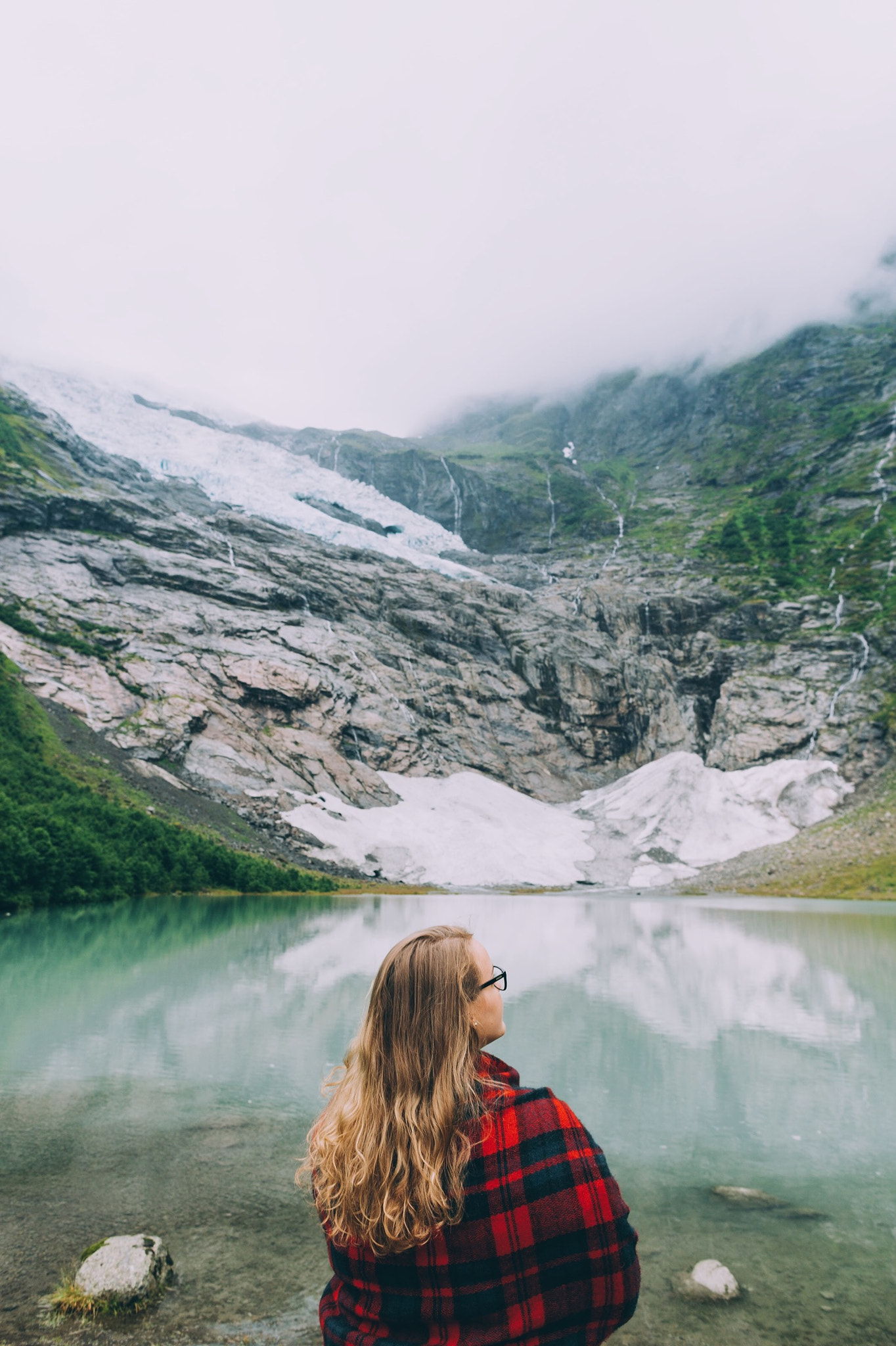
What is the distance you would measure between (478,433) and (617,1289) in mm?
206281

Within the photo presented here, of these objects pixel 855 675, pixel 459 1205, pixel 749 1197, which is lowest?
pixel 749 1197

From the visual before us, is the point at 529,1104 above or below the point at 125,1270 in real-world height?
above

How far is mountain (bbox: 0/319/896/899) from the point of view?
6525 centimetres

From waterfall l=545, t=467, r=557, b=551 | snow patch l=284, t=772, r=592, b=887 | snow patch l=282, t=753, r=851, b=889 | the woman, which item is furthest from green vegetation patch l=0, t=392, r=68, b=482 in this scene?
the woman

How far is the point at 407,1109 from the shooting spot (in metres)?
2.14

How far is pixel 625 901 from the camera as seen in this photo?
165ft

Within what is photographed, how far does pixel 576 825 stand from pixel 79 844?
46796mm

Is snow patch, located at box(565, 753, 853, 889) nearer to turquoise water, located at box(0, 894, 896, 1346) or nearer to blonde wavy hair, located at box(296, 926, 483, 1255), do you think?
turquoise water, located at box(0, 894, 896, 1346)

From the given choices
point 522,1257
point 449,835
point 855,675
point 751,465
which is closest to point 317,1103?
point 522,1257

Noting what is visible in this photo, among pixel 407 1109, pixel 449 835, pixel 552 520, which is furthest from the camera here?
pixel 552 520

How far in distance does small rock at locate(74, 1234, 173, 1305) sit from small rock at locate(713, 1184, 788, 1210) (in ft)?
17.4

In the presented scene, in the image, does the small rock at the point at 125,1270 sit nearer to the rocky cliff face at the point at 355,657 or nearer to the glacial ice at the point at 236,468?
the rocky cliff face at the point at 355,657

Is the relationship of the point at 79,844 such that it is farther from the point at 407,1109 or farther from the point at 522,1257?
the point at 522,1257

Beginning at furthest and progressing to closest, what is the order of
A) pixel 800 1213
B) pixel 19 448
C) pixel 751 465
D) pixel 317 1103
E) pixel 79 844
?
pixel 751 465, pixel 19 448, pixel 79 844, pixel 317 1103, pixel 800 1213
